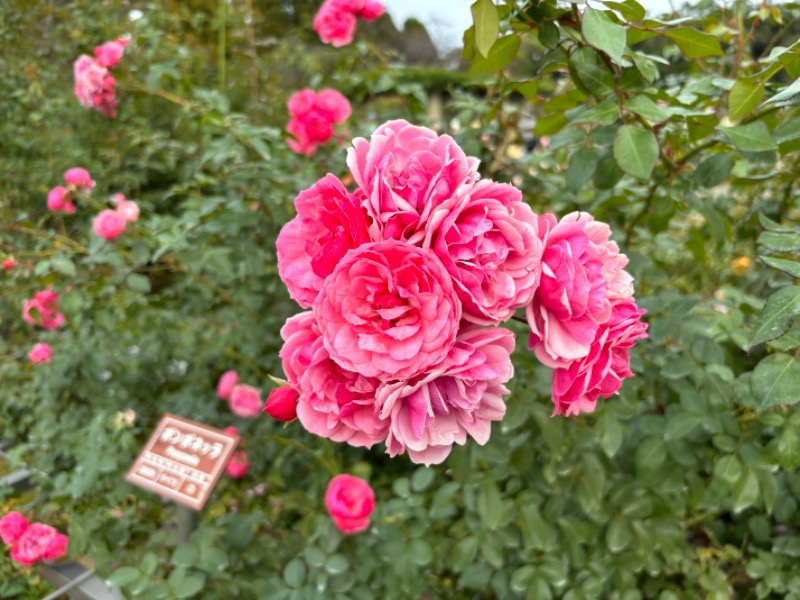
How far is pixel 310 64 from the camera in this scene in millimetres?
3086

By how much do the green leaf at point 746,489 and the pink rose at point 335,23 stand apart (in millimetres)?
1266

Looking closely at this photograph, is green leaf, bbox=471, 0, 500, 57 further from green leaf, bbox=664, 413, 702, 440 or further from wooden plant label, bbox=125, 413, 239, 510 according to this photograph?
wooden plant label, bbox=125, 413, 239, 510

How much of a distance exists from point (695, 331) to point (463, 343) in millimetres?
642

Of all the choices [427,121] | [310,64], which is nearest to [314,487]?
[427,121]

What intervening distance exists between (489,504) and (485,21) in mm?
789

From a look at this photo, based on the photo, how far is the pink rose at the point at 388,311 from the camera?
46cm

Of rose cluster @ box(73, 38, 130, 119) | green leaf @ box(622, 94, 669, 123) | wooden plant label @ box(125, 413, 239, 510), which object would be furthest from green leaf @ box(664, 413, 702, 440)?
rose cluster @ box(73, 38, 130, 119)

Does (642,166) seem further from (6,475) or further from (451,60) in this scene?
(451,60)

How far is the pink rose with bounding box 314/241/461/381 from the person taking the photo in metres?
0.46

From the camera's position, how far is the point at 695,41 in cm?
69

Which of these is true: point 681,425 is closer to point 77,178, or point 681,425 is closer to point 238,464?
point 238,464

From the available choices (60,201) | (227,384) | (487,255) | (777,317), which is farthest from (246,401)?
(777,317)

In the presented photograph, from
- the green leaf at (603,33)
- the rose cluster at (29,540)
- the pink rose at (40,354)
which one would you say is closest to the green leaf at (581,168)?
the green leaf at (603,33)

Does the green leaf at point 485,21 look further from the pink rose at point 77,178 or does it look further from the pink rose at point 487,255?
the pink rose at point 77,178
